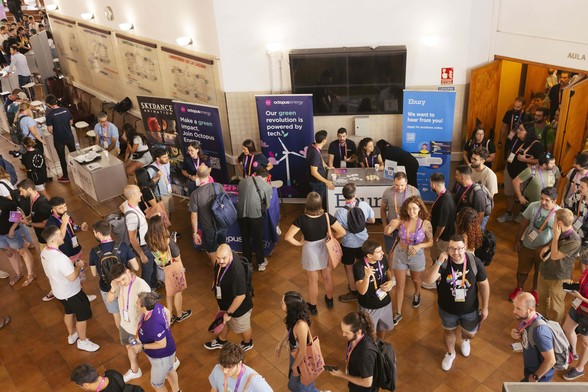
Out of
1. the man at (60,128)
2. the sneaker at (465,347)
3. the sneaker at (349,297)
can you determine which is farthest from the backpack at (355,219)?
the man at (60,128)

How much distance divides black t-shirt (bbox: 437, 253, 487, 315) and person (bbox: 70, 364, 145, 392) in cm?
274

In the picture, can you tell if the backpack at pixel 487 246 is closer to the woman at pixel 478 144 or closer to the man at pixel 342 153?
the woman at pixel 478 144

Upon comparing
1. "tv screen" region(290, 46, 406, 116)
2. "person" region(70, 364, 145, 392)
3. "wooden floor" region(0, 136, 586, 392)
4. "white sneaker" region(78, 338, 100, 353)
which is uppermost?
"tv screen" region(290, 46, 406, 116)

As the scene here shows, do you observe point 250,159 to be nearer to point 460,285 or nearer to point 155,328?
point 155,328

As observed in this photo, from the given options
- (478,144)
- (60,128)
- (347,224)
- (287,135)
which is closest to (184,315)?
(347,224)

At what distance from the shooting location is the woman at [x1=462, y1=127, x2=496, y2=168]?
309 inches

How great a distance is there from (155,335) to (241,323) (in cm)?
109

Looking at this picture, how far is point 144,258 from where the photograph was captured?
6.19 m

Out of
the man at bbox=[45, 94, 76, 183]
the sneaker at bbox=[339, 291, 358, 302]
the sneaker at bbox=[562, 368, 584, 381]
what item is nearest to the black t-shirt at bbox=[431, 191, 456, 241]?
the sneaker at bbox=[339, 291, 358, 302]

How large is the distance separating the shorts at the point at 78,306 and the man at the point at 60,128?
17.0 ft

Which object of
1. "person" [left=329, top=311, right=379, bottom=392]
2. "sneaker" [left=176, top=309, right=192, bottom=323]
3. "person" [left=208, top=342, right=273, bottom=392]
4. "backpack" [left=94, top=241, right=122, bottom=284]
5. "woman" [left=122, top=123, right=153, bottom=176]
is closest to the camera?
"person" [left=208, top=342, right=273, bottom=392]

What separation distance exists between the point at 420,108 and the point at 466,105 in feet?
2.76

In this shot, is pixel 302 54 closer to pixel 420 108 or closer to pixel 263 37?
pixel 263 37

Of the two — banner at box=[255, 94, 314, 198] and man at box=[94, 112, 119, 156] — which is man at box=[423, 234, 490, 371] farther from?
man at box=[94, 112, 119, 156]
